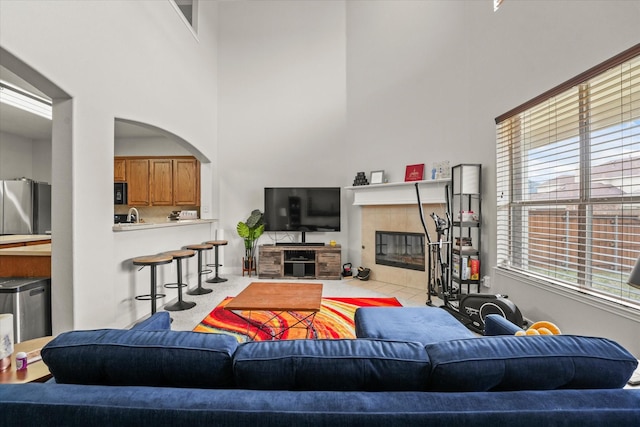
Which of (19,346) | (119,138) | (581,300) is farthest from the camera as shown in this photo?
(119,138)

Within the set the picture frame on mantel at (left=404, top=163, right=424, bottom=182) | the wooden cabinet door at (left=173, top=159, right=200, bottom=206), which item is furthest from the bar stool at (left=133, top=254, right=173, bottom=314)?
the picture frame on mantel at (left=404, top=163, right=424, bottom=182)

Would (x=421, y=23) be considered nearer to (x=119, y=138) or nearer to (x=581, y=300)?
(x=581, y=300)

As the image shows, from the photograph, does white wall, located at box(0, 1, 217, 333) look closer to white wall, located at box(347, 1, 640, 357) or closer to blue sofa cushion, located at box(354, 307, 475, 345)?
blue sofa cushion, located at box(354, 307, 475, 345)

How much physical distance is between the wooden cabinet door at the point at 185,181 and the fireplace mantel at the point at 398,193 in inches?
120

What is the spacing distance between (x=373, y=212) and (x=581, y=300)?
3.26 metres

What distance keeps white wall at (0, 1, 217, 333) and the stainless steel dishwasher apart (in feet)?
0.44

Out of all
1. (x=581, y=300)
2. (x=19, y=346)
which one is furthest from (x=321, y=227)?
(x=19, y=346)

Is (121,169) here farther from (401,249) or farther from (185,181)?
(401,249)

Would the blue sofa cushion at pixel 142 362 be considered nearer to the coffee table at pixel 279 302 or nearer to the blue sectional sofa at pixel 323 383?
the blue sectional sofa at pixel 323 383

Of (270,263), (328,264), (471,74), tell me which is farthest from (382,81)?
(270,263)

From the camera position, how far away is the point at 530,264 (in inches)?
117

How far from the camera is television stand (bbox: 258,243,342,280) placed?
17.3 feet

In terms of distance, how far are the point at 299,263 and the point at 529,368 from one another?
179 inches

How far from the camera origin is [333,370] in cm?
92
